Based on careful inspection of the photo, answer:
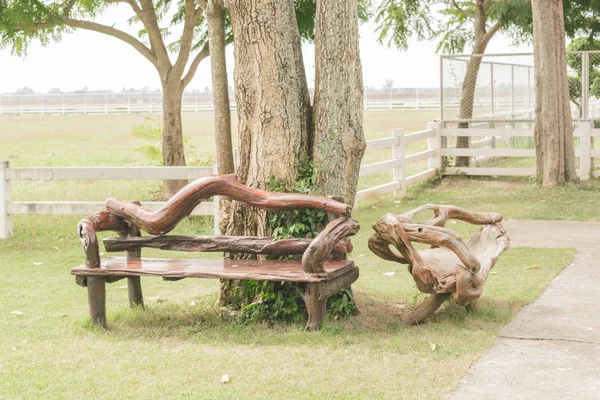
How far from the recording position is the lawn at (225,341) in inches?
220

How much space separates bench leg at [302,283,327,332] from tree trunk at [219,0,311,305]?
34.9 inches

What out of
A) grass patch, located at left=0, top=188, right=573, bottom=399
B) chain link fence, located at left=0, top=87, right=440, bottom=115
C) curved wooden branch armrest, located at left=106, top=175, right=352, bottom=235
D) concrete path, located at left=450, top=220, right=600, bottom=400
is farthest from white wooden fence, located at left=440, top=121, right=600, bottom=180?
chain link fence, located at left=0, top=87, right=440, bottom=115

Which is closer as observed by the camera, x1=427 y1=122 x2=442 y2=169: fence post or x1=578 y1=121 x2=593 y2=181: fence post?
x1=578 y1=121 x2=593 y2=181: fence post

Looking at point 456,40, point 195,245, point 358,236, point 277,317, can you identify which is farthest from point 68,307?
point 456,40

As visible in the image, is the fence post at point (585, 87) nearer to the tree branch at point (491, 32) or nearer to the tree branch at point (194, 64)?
the tree branch at point (491, 32)

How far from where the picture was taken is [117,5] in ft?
56.1

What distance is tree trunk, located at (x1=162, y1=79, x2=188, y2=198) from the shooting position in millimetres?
16641

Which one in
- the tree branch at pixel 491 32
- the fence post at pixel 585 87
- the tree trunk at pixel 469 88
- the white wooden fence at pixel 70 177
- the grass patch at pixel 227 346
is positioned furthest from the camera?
the tree branch at pixel 491 32

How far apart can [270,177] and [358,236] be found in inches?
191

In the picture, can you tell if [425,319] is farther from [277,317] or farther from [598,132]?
[598,132]

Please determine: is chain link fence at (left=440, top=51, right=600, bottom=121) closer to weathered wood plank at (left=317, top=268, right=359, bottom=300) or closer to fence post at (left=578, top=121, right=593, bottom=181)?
fence post at (left=578, top=121, right=593, bottom=181)

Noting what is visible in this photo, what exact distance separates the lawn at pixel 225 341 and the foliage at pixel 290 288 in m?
0.15

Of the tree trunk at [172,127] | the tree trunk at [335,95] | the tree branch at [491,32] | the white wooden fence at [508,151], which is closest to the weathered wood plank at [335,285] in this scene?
the tree trunk at [335,95]

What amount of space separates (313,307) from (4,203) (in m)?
6.95
